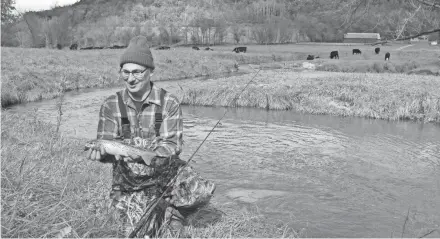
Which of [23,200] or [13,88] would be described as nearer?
[23,200]

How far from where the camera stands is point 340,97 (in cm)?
1881

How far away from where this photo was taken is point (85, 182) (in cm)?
590

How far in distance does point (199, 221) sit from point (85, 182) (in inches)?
71.7

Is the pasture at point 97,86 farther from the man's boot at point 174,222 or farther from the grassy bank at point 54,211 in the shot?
the man's boot at point 174,222

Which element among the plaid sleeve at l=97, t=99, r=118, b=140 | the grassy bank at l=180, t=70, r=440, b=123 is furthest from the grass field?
the plaid sleeve at l=97, t=99, r=118, b=140

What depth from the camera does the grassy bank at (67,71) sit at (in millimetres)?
21484

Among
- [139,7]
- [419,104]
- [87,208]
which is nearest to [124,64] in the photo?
[87,208]

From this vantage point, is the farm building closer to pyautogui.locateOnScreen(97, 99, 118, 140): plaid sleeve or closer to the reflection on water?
the reflection on water

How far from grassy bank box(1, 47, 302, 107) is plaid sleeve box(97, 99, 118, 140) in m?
7.17

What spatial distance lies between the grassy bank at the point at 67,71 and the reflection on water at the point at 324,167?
489 cm

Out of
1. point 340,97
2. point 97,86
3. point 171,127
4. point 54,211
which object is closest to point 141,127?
point 171,127

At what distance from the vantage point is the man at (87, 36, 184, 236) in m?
3.95

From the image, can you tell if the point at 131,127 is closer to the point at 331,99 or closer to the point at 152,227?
the point at 152,227

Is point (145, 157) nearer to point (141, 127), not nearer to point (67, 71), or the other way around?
point (141, 127)
